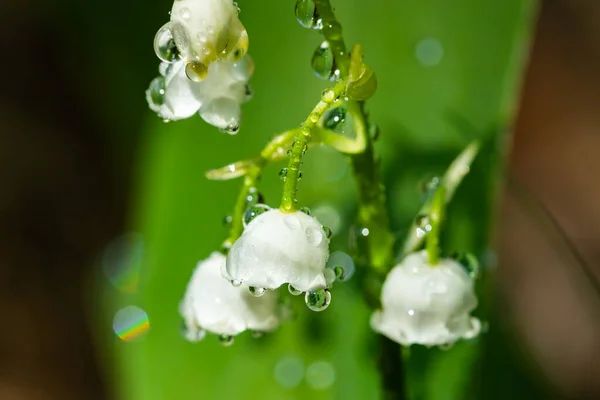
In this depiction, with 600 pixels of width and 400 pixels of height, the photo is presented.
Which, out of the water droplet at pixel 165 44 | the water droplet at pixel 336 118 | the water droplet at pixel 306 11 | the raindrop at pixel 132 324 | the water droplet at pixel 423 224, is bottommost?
the raindrop at pixel 132 324

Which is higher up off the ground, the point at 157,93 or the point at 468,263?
the point at 157,93

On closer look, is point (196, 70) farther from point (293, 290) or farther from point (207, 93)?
point (293, 290)

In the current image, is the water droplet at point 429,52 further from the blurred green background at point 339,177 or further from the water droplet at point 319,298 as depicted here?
the water droplet at point 319,298

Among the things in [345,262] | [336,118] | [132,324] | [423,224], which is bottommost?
[132,324]

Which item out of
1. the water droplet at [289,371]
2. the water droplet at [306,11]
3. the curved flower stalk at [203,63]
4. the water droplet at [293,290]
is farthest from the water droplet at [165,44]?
the water droplet at [289,371]

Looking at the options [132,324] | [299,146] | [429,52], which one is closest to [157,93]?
[299,146]

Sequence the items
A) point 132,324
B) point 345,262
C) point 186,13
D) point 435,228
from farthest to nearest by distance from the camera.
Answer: point 132,324
point 345,262
point 435,228
point 186,13

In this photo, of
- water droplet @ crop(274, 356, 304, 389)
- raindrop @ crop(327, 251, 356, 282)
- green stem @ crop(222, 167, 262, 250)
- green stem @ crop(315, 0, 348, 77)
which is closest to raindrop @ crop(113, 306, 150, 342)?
water droplet @ crop(274, 356, 304, 389)
